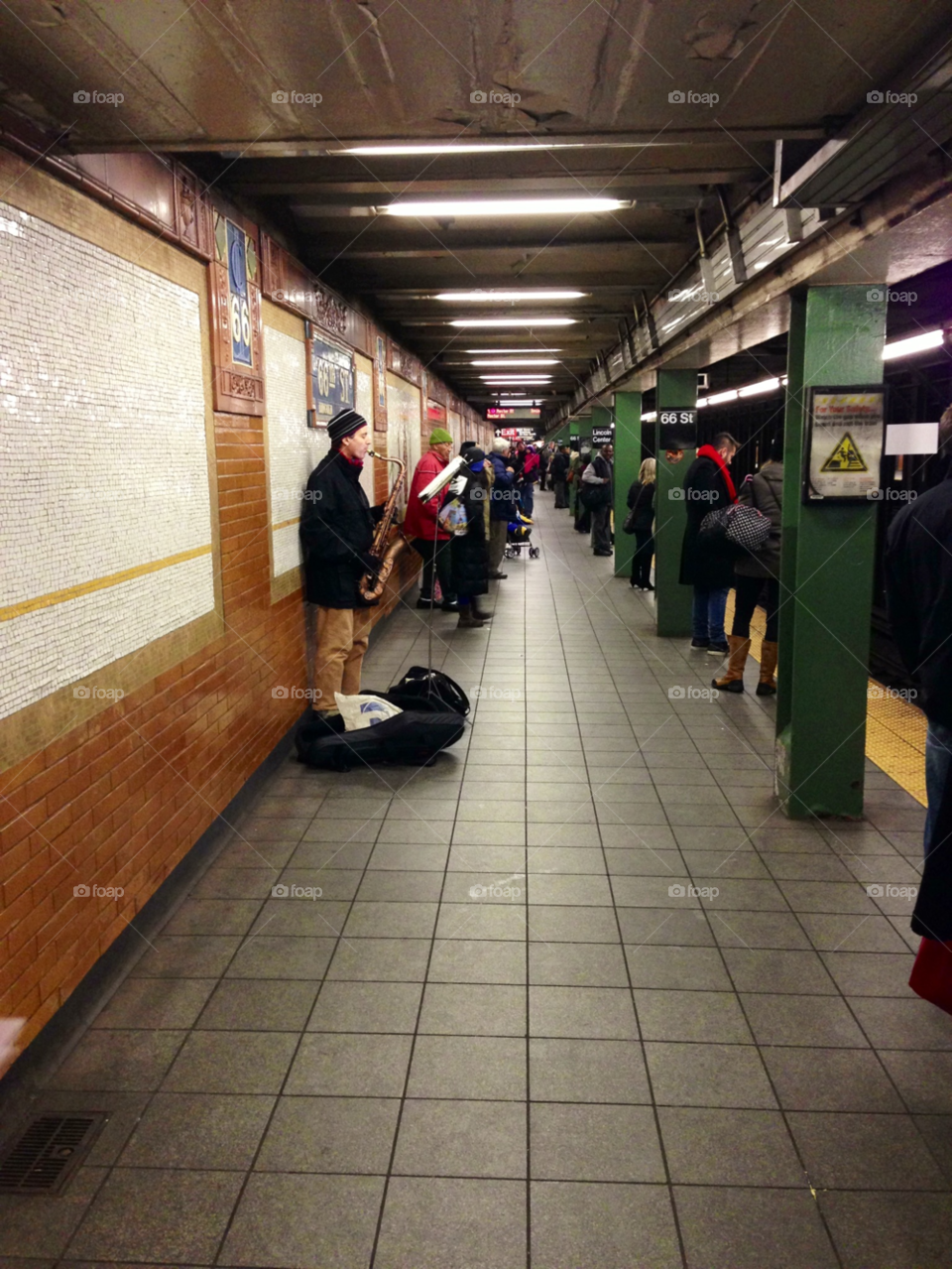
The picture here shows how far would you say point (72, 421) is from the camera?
2.75 metres

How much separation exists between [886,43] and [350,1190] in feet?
10.3

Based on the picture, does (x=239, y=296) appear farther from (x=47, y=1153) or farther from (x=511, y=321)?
(x=511, y=321)

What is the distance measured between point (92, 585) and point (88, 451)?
421mm

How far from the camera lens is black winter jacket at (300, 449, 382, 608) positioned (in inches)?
217

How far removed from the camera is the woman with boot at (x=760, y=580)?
6.35m

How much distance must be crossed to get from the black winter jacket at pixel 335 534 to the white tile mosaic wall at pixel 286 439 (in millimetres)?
104

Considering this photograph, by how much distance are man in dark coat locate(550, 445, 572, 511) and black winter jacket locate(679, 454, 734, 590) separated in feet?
50.5

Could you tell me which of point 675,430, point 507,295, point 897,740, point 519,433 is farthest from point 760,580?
point 519,433

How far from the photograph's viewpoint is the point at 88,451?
286cm

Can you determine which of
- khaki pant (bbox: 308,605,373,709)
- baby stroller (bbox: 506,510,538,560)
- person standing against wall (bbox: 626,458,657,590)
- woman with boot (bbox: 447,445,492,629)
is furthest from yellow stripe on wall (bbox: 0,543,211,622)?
baby stroller (bbox: 506,510,538,560)

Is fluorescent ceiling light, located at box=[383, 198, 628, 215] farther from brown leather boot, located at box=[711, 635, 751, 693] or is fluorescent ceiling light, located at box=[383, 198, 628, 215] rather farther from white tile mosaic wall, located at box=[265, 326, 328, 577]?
brown leather boot, located at box=[711, 635, 751, 693]

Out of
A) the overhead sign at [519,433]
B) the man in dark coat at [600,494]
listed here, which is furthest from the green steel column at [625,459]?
the overhead sign at [519,433]

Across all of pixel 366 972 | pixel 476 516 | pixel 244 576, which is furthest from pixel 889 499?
pixel 366 972

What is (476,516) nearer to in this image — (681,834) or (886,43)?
(681,834)
